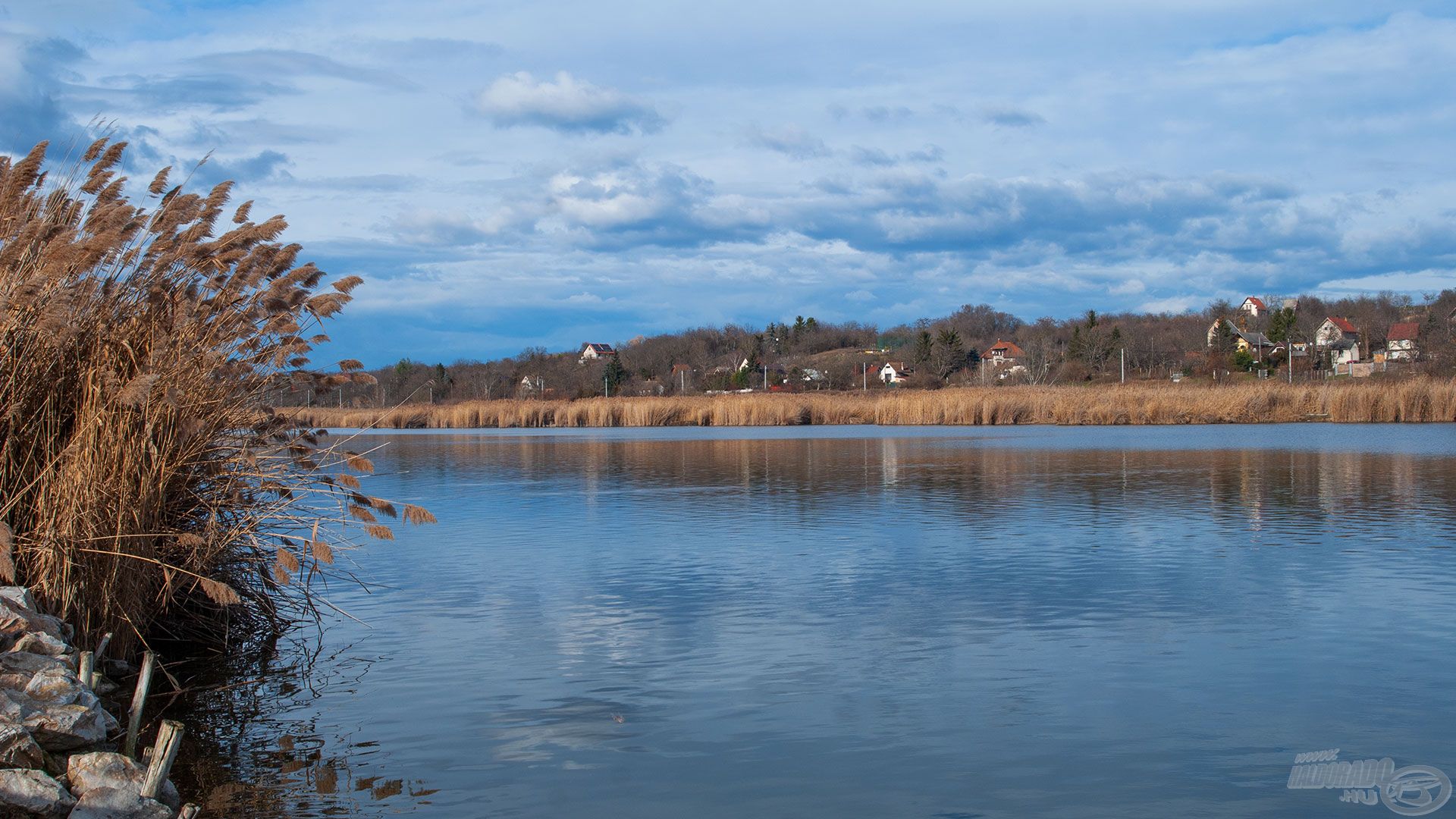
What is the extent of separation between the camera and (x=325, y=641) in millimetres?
8469

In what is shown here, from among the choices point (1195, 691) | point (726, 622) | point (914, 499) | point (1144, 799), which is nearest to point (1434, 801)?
point (1144, 799)

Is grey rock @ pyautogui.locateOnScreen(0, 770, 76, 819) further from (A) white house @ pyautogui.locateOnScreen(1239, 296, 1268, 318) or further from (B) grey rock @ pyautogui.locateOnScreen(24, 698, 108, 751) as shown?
(A) white house @ pyautogui.locateOnScreen(1239, 296, 1268, 318)

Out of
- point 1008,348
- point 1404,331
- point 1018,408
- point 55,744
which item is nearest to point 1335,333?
point 1404,331

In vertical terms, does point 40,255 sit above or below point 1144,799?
above

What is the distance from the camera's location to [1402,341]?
9675cm

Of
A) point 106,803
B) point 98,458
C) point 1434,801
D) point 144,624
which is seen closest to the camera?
point 106,803

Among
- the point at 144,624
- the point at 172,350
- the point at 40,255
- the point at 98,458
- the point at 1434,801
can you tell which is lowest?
the point at 1434,801

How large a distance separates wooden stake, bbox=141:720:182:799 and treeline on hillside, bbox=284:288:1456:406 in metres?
72.8

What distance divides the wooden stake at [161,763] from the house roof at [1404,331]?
360 feet

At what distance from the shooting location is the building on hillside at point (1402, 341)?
82.3m

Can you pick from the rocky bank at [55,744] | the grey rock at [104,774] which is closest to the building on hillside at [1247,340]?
the rocky bank at [55,744]

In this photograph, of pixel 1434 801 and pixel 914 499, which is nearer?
pixel 1434 801

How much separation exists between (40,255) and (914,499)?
12.6m

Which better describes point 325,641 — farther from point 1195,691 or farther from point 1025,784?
point 1195,691
